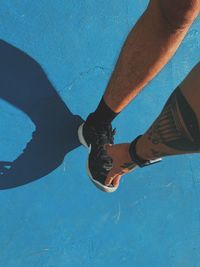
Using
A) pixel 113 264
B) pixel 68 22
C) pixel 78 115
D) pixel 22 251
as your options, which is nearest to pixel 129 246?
pixel 113 264

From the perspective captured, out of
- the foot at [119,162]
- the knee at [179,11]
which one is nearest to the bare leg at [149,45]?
the knee at [179,11]

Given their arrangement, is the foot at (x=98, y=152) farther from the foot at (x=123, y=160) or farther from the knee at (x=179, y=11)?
the knee at (x=179, y=11)

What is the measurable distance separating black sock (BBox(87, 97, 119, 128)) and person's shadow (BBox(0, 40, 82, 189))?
90mm

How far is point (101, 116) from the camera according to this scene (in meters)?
1.39

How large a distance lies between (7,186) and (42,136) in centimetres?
19

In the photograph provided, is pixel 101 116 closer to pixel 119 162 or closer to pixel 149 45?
pixel 119 162

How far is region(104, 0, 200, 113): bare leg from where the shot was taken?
117 cm

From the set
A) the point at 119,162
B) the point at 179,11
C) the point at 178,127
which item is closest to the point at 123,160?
the point at 119,162

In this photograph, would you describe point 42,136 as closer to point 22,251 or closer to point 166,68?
point 22,251

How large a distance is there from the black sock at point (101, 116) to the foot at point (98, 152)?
11 mm

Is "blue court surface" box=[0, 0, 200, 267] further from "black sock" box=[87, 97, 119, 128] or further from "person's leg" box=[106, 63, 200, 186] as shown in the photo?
"person's leg" box=[106, 63, 200, 186]

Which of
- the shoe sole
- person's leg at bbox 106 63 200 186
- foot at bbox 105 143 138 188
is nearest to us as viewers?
person's leg at bbox 106 63 200 186

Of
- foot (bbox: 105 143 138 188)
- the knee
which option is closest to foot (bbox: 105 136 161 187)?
foot (bbox: 105 143 138 188)

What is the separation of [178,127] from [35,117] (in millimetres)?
491
